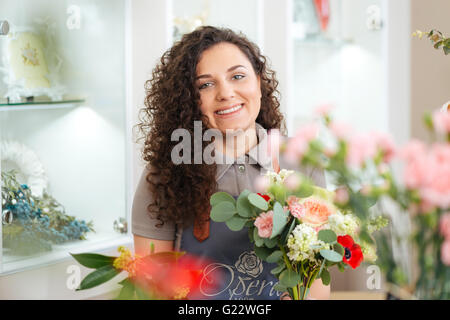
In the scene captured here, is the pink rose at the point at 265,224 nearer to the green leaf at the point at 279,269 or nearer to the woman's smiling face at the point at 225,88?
the green leaf at the point at 279,269

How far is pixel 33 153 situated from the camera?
1.59 metres

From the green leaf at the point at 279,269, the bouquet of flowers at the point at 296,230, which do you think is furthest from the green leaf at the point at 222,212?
the green leaf at the point at 279,269

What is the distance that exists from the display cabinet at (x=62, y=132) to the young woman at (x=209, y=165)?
419 mm

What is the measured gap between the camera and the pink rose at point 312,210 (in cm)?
78

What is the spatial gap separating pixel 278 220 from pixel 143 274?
0.70 feet

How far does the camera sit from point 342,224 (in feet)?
2.56

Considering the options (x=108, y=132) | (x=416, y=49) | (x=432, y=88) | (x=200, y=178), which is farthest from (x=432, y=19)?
(x=200, y=178)

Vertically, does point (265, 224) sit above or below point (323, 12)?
below

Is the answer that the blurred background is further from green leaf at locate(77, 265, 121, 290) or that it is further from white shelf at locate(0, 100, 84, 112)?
green leaf at locate(77, 265, 121, 290)

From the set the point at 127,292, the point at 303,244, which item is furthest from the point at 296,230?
the point at 127,292

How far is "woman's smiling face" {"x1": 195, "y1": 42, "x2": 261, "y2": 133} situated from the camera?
3.92 feet

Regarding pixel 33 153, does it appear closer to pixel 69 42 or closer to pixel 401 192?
pixel 69 42

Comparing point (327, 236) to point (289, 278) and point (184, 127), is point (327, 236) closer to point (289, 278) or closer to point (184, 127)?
point (289, 278)
